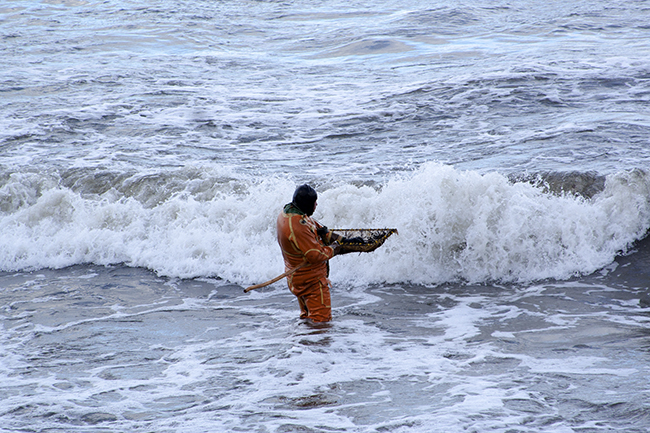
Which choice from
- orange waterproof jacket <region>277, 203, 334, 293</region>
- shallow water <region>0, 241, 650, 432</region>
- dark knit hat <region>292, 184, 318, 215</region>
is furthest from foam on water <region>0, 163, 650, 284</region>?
dark knit hat <region>292, 184, 318, 215</region>

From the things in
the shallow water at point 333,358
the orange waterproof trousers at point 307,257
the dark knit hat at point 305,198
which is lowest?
the shallow water at point 333,358

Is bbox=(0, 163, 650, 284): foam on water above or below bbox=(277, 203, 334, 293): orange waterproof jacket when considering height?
below

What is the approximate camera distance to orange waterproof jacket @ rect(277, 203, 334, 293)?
5.76 m

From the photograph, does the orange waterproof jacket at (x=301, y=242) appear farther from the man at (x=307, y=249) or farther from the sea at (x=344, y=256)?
the sea at (x=344, y=256)

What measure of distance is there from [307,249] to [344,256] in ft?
8.55

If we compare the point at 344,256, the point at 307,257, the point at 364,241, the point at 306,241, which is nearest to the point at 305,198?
the point at 306,241

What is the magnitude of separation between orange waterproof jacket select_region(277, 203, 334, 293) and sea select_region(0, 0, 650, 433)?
2.29 feet

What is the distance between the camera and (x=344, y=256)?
8.34m

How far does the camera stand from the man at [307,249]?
227 inches

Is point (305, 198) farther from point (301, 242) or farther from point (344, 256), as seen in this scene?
point (344, 256)

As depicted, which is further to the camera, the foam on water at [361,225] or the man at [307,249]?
the foam on water at [361,225]

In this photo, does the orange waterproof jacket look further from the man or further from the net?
the net

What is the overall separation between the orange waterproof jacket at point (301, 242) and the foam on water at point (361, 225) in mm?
2110

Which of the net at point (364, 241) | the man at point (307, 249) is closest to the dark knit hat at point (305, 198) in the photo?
the man at point (307, 249)
